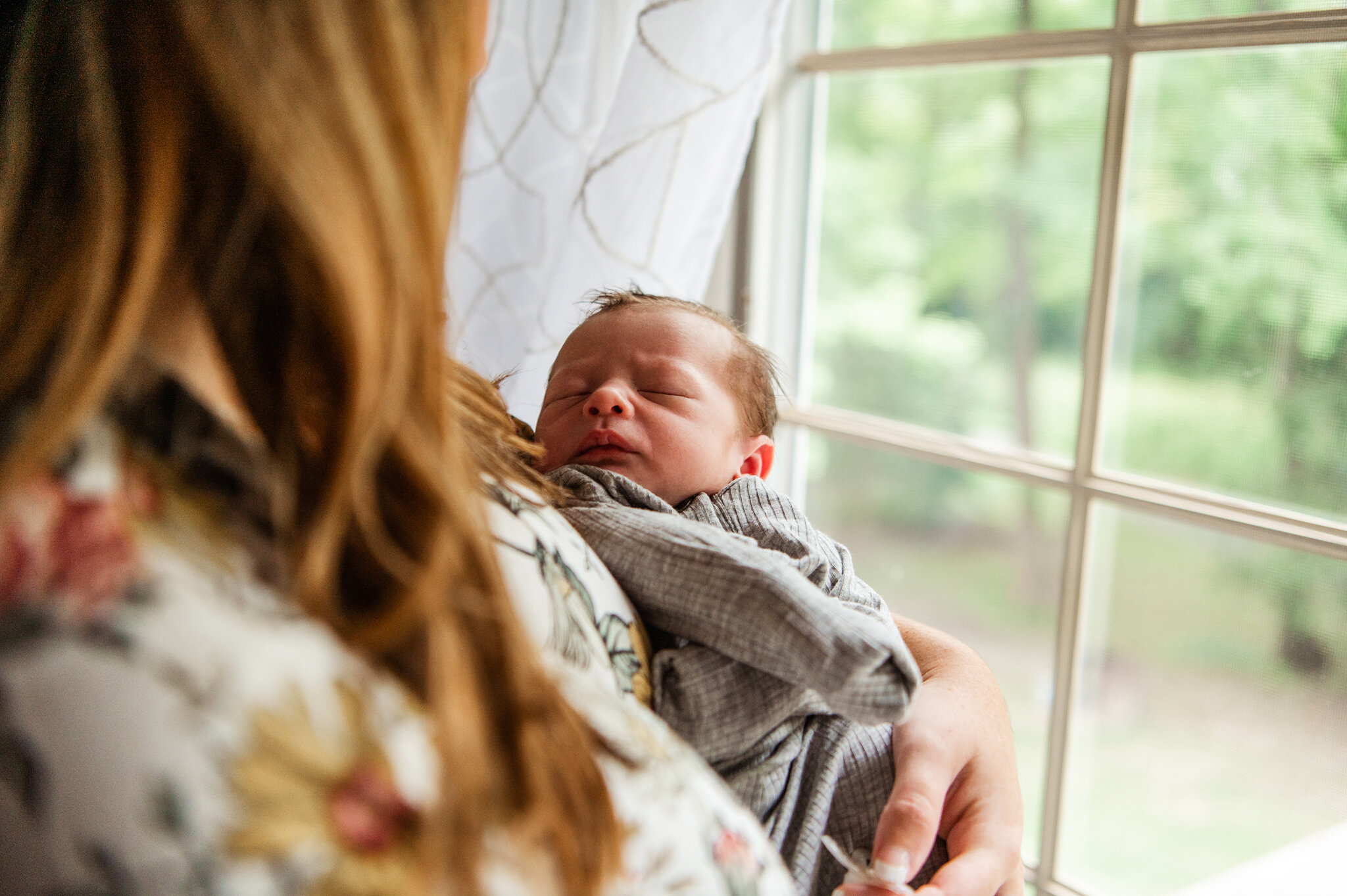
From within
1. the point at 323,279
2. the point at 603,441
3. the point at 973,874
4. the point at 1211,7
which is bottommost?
the point at 973,874

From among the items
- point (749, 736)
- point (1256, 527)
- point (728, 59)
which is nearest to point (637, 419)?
point (749, 736)

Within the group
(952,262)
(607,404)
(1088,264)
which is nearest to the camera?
(607,404)

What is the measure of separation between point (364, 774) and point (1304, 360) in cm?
120

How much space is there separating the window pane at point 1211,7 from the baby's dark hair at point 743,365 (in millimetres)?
622

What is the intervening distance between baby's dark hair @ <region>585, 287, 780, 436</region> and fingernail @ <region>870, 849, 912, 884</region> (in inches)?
21.6

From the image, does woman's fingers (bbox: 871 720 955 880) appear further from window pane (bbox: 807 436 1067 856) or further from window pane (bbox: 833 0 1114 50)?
window pane (bbox: 833 0 1114 50)

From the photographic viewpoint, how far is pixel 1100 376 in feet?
4.13

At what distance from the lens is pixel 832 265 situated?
1774 mm

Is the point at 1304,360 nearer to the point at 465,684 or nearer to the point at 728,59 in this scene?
the point at 728,59

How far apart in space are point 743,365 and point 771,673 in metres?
0.51

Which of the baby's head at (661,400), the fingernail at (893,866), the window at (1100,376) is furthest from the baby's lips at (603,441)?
the window at (1100,376)

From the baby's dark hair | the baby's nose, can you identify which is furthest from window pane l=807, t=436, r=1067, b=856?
the baby's nose

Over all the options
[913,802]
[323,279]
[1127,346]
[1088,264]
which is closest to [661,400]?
[913,802]

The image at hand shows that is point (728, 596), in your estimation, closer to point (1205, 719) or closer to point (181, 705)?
point (181, 705)
